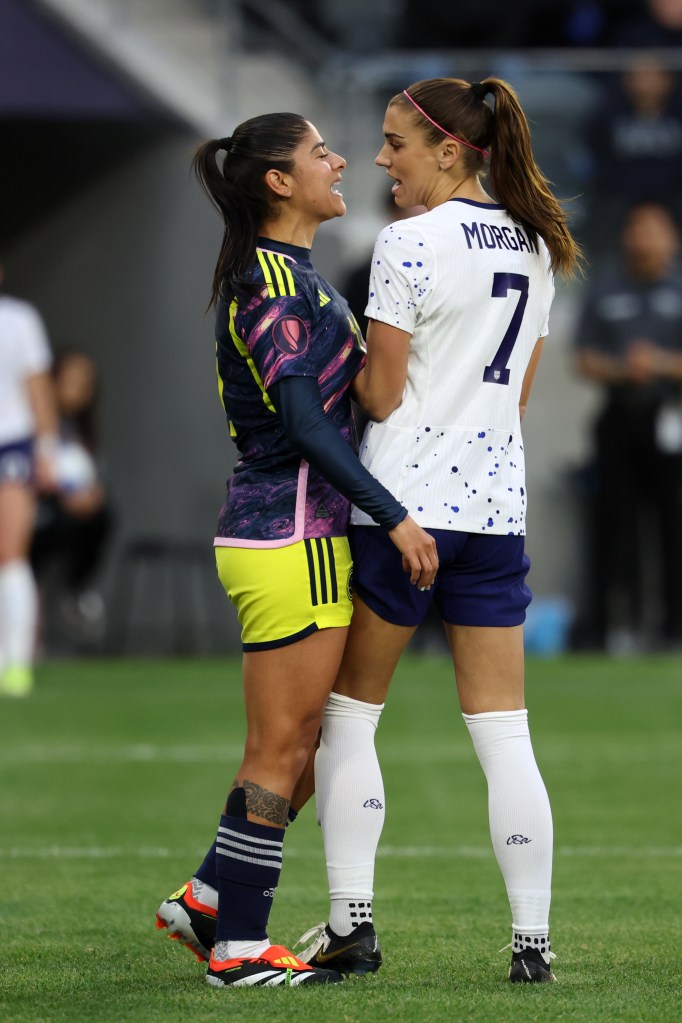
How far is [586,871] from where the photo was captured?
549 cm

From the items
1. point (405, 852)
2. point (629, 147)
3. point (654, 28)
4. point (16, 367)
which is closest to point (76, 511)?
point (16, 367)

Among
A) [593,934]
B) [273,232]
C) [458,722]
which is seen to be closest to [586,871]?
[593,934]

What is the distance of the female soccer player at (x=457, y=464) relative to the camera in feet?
12.7

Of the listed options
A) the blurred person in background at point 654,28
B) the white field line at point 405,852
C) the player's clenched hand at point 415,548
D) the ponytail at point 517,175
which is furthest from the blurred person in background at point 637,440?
the player's clenched hand at point 415,548

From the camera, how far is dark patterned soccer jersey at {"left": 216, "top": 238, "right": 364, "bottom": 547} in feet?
12.5

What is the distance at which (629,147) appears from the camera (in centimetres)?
1419

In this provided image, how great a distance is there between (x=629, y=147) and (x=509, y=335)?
10715mm

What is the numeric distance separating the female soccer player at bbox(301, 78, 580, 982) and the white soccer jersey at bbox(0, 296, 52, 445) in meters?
6.46

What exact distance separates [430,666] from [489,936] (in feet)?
25.3

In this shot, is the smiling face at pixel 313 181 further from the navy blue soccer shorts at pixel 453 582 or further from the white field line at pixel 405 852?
the white field line at pixel 405 852

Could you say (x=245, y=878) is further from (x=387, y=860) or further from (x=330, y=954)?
(x=387, y=860)

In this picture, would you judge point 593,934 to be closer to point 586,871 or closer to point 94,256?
point 586,871

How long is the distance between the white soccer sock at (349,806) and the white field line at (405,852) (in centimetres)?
185

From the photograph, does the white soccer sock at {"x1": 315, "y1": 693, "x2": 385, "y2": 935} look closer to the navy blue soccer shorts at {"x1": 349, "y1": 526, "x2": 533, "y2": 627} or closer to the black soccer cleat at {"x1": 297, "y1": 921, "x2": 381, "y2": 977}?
the black soccer cleat at {"x1": 297, "y1": 921, "x2": 381, "y2": 977}
